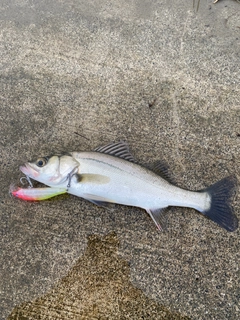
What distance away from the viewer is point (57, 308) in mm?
2670

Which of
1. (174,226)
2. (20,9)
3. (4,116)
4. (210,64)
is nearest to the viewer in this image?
(174,226)

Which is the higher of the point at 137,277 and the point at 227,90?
the point at 227,90

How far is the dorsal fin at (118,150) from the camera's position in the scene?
3.00m

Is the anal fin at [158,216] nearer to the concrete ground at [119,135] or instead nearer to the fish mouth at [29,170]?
the concrete ground at [119,135]

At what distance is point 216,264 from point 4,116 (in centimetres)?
264

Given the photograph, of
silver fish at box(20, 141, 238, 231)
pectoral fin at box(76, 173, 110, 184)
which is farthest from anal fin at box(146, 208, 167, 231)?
pectoral fin at box(76, 173, 110, 184)

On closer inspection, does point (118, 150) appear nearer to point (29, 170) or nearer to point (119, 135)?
point (119, 135)

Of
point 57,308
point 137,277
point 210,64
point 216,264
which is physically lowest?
point 57,308

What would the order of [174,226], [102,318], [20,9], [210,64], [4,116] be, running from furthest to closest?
1. [20,9]
2. [210,64]
3. [4,116]
4. [174,226]
5. [102,318]

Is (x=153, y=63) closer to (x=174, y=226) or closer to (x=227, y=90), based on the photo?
(x=227, y=90)

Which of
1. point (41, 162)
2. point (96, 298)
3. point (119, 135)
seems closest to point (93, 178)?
point (41, 162)

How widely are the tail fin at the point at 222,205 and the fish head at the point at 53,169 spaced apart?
1265 mm

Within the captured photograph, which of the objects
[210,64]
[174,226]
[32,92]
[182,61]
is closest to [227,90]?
[210,64]

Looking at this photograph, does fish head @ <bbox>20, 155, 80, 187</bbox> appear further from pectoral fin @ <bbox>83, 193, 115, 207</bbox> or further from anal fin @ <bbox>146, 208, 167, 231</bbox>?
anal fin @ <bbox>146, 208, 167, 231</bbox>
